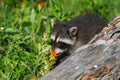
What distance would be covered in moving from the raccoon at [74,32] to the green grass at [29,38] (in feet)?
0.73

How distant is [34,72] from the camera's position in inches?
277

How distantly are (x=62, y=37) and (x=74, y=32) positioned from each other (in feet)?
1.00

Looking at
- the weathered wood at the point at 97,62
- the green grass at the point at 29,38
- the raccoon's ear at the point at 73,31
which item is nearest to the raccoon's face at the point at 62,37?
the raccoon's ear at the point at 73,31

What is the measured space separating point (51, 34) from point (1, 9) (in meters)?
1.66

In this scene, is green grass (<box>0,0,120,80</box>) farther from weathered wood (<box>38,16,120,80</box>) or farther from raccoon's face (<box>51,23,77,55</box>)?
weathered wood (<box>38,16,120,80</box>)

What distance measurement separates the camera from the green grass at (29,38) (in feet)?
23.2

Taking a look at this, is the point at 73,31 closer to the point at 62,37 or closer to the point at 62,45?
the point at 62,37

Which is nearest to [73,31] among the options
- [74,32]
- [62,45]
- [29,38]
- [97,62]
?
[74,32]

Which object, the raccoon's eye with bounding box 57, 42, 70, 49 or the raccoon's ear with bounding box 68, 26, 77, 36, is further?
the raccoon's ear with bounding box 68, 26, 77, 36

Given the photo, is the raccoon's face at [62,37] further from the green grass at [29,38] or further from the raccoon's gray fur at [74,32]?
the green grass at [29,38]

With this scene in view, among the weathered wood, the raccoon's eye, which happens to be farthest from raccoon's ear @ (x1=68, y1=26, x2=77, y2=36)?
the weathered wood

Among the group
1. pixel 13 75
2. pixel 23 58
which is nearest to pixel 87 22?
pixel 23 58

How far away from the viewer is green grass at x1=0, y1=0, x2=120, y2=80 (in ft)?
23.2

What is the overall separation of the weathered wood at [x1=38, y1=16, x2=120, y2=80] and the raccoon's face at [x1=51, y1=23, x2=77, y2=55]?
256 centimetres
